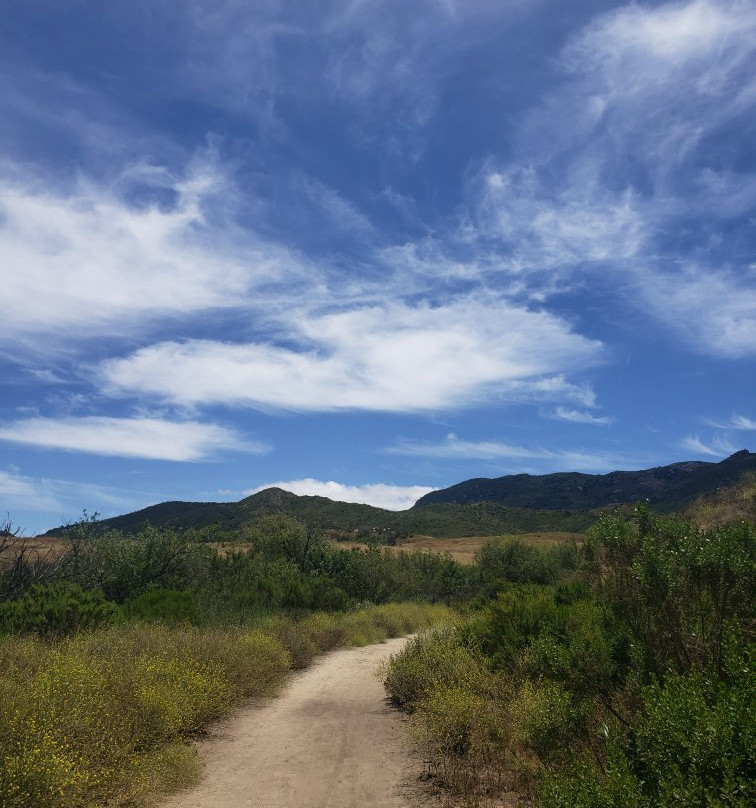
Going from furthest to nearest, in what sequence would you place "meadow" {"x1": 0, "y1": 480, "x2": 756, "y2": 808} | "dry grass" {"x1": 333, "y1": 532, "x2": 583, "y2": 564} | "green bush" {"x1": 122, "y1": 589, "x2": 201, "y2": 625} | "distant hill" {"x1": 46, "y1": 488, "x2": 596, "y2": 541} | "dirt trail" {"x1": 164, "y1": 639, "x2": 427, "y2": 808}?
"distant hill" {"x1": 46, "y1": 488, "x2": 596, "y2": 541}, "dry grass" {"x1": 333, "y1": 532, "x2": 583, "y2": 564}, "green bush" {"x1": 122, "y1": 589, "x2": 201, "y2": 625}, "dirt trail" {"x1": 164, "y1": 639, "x2": 427, "y2": 808}, "meadow" {"x1": 0, "y1": 480, "x2": 756, "y2": 808}

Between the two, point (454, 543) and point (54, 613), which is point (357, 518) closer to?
point (454, 543)

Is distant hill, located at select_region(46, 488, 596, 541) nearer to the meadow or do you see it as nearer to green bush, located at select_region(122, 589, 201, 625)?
green bush, located at select_region(122, 589, 201, 625)

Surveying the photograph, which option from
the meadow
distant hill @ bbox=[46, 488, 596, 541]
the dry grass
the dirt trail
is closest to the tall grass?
the meadow

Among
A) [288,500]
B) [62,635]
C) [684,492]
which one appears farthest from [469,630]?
[684,492]

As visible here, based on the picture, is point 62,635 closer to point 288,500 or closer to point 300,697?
point 300,697

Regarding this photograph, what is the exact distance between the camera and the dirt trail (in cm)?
712

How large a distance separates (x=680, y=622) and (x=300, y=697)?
9411 mm

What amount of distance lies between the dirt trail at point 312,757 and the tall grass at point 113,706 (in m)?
0.55

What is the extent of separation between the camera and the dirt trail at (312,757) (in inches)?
280

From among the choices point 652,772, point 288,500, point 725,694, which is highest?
point 288,500

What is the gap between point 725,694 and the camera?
4203mm

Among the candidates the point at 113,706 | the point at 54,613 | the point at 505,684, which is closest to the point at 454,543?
the point at 54,613

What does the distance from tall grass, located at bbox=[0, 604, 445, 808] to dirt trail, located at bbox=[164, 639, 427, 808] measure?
55 cm

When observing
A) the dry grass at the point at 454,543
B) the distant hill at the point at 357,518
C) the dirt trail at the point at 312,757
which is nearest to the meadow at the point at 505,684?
the dirt trail at the point at 312,757
